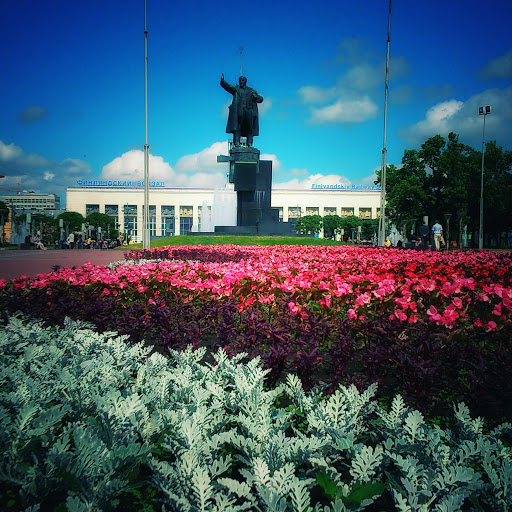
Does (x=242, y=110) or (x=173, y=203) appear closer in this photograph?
(x=242, y=110)

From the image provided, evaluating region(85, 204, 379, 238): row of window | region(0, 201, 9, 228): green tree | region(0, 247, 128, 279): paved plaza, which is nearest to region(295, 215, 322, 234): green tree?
region(85, 204, 379, 238): row of window

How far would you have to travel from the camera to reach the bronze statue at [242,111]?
63.0 ft

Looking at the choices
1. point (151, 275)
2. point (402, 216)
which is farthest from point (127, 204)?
point (151, 275)

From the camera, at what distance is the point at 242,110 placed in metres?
19.2

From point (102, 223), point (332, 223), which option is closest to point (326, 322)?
point (102, 223)

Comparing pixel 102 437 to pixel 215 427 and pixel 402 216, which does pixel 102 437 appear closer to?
pixel 215 427

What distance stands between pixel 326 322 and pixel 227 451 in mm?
1489

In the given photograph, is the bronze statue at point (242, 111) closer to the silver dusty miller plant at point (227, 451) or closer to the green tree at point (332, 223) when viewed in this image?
the silver dusty miller plant at point (227, 451)

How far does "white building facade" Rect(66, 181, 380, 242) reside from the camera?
93.5m

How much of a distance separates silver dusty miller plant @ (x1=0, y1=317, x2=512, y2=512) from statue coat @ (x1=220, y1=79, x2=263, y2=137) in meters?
18.2

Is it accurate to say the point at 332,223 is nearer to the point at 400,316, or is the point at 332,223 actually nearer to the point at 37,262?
the point at 37,262

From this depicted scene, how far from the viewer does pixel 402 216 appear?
35719 millimetres

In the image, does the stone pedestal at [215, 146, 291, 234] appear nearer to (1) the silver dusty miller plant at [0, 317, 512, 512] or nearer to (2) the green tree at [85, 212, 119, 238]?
(1) the silver dusty miller plant at [0, 317, 512, 512]

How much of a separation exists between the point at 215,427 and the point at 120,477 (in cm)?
51
